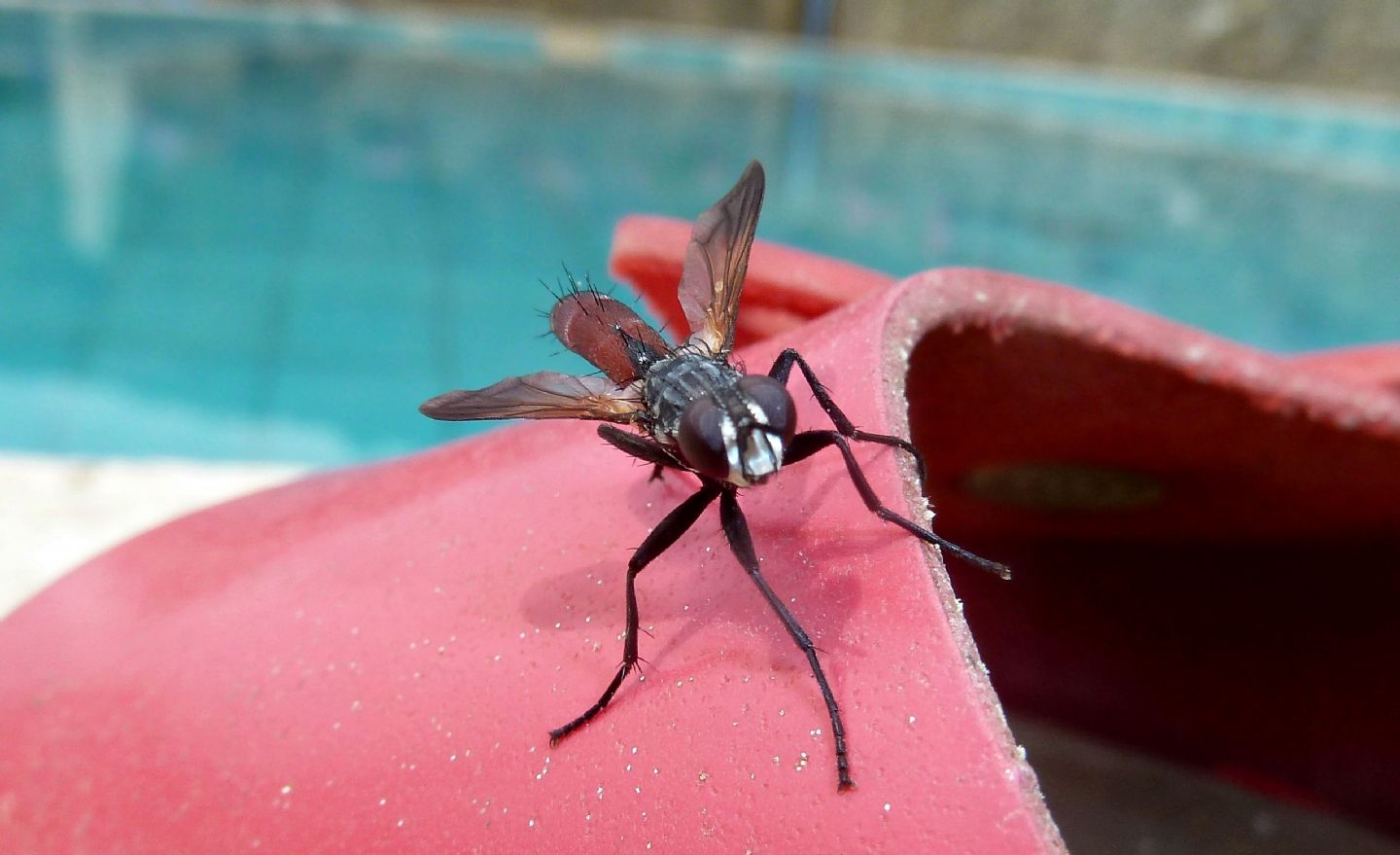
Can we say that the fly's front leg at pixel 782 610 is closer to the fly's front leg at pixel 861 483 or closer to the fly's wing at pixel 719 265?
the fly's front leg at pixel 861 483

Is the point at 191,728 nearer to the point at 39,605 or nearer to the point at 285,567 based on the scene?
the point at 285,567

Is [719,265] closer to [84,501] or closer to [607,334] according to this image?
[607,334]

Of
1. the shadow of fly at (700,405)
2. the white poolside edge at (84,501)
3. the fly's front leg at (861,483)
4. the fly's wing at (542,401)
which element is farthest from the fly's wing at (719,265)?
the white poolside edge at (84,501)

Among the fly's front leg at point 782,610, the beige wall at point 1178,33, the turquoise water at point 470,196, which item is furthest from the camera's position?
the beige wall at point 1178,33

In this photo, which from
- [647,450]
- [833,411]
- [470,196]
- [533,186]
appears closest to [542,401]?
[647,450]

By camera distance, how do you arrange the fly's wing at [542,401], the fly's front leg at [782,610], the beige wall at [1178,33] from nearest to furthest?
1. the fly's front leg at [782,610]
2. the fly's wing at [542,401]
3. the beige wall at [1178,33]

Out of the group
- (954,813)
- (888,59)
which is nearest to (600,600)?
(954,813)
